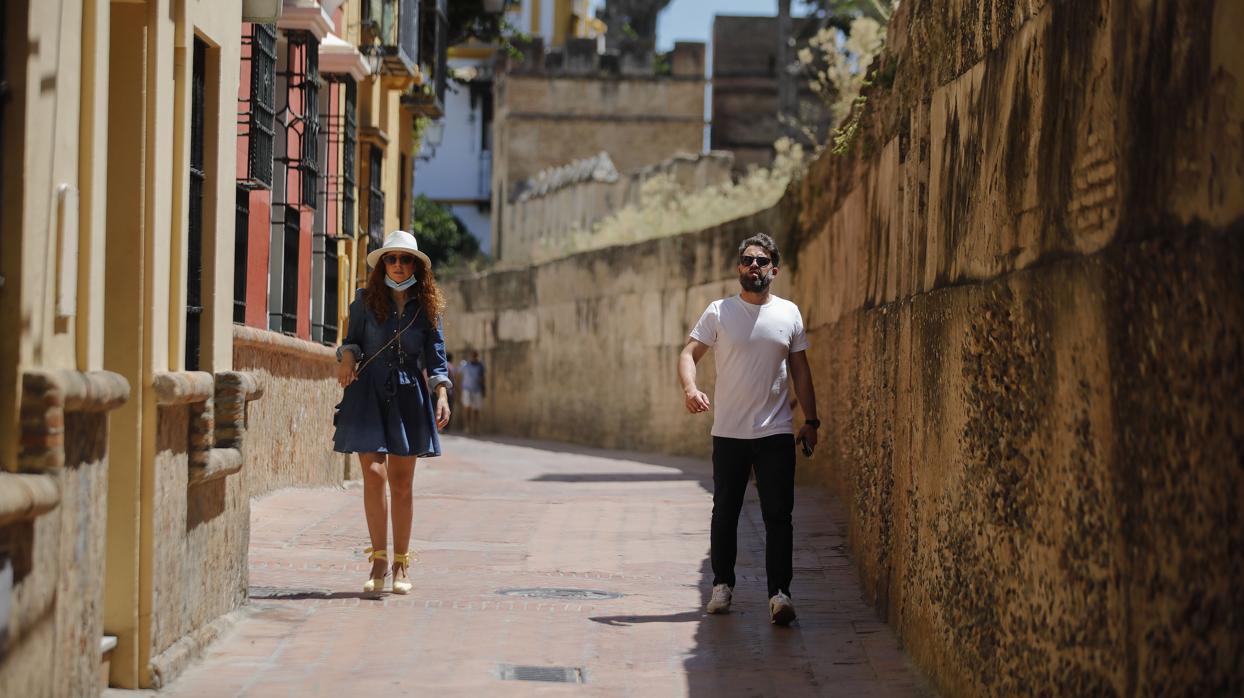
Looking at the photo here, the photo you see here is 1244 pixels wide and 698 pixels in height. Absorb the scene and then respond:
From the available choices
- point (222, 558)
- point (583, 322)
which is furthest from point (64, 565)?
point (583, 322)

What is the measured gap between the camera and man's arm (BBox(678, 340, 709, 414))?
25.5 ft

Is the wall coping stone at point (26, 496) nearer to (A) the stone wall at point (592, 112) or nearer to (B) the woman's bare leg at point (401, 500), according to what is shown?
(B) the woman's bare leg at point (401, 500)

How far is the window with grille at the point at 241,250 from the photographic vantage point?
11.5m

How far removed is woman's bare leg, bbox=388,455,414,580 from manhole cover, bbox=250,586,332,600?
0.34 meters

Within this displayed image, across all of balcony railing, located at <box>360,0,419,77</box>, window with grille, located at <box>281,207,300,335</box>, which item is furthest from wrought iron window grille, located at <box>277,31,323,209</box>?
balcony railing, located at <box>360,0,419,77</box>

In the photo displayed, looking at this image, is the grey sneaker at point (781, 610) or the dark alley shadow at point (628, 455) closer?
the grey sneaker at point (781, 610)

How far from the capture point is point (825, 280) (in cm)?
1435

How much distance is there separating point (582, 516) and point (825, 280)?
109 inches

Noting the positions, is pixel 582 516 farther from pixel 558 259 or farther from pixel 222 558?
pixel 558 259

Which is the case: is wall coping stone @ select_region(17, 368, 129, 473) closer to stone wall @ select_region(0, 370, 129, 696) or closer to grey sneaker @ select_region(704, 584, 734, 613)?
stone wall @ select_region(0, 370, 129, 696)

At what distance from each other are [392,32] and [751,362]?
11101mm

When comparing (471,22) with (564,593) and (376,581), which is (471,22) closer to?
(564,593)

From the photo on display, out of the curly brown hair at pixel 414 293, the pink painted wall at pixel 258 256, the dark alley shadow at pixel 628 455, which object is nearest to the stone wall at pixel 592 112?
the dark alley shadow at pixel 628 455

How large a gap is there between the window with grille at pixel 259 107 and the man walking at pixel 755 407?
4024mm
